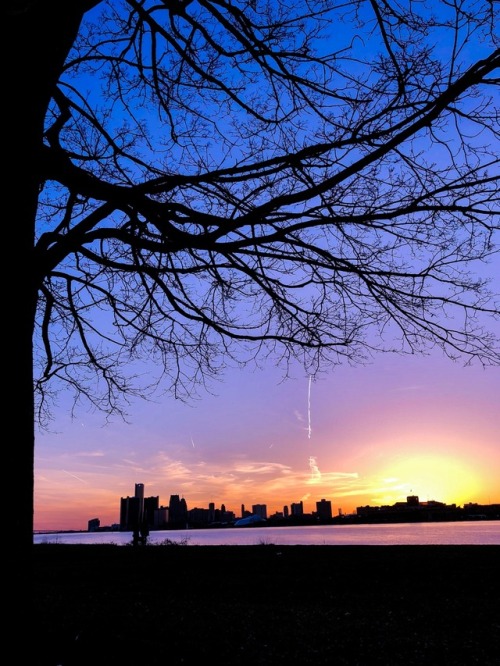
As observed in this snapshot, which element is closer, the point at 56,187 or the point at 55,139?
the point at 55,139

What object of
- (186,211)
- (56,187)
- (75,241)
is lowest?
(75,241)

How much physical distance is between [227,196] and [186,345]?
176 centimetres
